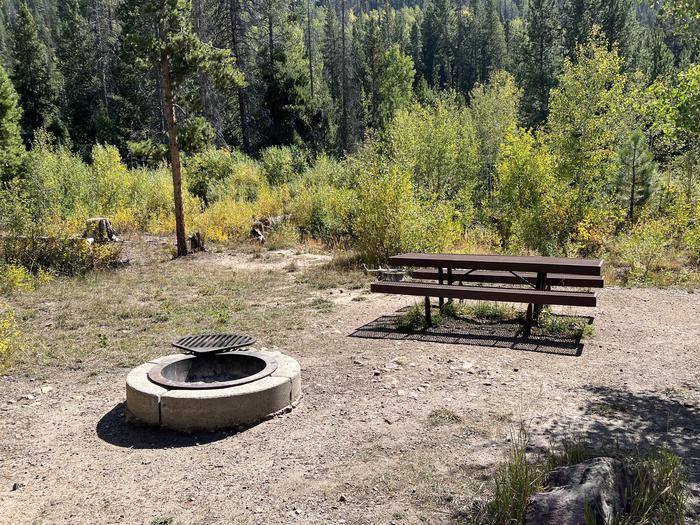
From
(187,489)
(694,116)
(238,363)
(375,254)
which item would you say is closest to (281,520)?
(187,489)

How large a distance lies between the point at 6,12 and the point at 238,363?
98.2m

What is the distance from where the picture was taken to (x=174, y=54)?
1305 centimetres

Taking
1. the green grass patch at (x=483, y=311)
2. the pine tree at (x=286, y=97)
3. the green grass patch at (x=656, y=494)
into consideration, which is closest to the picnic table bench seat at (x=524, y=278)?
the green grass patch at (x=483, y=311)

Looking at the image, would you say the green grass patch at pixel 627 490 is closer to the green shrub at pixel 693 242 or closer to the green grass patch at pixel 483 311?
the green grass patch at pixel 483 311

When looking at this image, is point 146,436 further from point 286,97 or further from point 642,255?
point 286,97

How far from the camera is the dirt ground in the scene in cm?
338

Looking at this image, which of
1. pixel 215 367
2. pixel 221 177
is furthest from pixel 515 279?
pixel 221 177

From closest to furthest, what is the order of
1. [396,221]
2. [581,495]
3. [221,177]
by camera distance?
[581,495] < [396,221] < [221,177]

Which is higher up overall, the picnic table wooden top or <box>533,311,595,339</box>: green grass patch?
the picnic table wooden top

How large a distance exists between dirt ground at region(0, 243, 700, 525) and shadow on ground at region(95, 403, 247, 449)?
0.02 metres

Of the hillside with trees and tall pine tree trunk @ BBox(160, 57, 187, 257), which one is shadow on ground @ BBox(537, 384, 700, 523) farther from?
tall pine tree trunk @ BBox(160, 57, 187, 257)

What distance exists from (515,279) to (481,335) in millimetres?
1066

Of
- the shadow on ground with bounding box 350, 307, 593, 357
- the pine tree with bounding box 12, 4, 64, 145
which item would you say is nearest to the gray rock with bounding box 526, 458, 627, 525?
the shadow on ground with bounding box 350, 307, 593, 357

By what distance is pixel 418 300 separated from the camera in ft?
28.2
